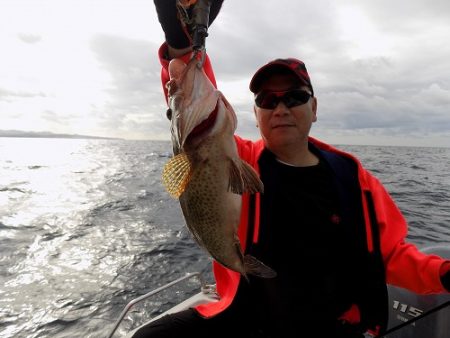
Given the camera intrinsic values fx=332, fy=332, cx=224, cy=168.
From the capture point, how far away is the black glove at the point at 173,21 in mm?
2438

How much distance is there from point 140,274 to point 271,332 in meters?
5.31

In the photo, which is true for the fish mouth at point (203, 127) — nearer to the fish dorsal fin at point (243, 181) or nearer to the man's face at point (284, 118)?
the fish dorsal fin at point (243, 181)

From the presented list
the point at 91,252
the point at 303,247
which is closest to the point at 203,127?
the point at 303,247

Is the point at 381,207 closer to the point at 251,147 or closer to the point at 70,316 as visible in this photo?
the point at 251,147

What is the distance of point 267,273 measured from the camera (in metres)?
2.28

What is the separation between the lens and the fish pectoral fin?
90.3 inches

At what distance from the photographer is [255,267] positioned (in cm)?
234

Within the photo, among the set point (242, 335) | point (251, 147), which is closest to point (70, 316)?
point (242, 335)

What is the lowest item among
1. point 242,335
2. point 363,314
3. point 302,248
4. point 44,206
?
point 44,206

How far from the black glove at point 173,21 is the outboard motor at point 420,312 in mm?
3371

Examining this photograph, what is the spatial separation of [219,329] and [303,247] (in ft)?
3.76


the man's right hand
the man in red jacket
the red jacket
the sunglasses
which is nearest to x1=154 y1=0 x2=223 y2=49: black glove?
the man's right hand

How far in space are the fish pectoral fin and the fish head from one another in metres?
0.89

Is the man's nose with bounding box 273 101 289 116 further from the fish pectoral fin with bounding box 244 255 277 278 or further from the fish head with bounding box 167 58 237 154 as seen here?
the fish pectoral fin with bounding box 244 255 277 278
